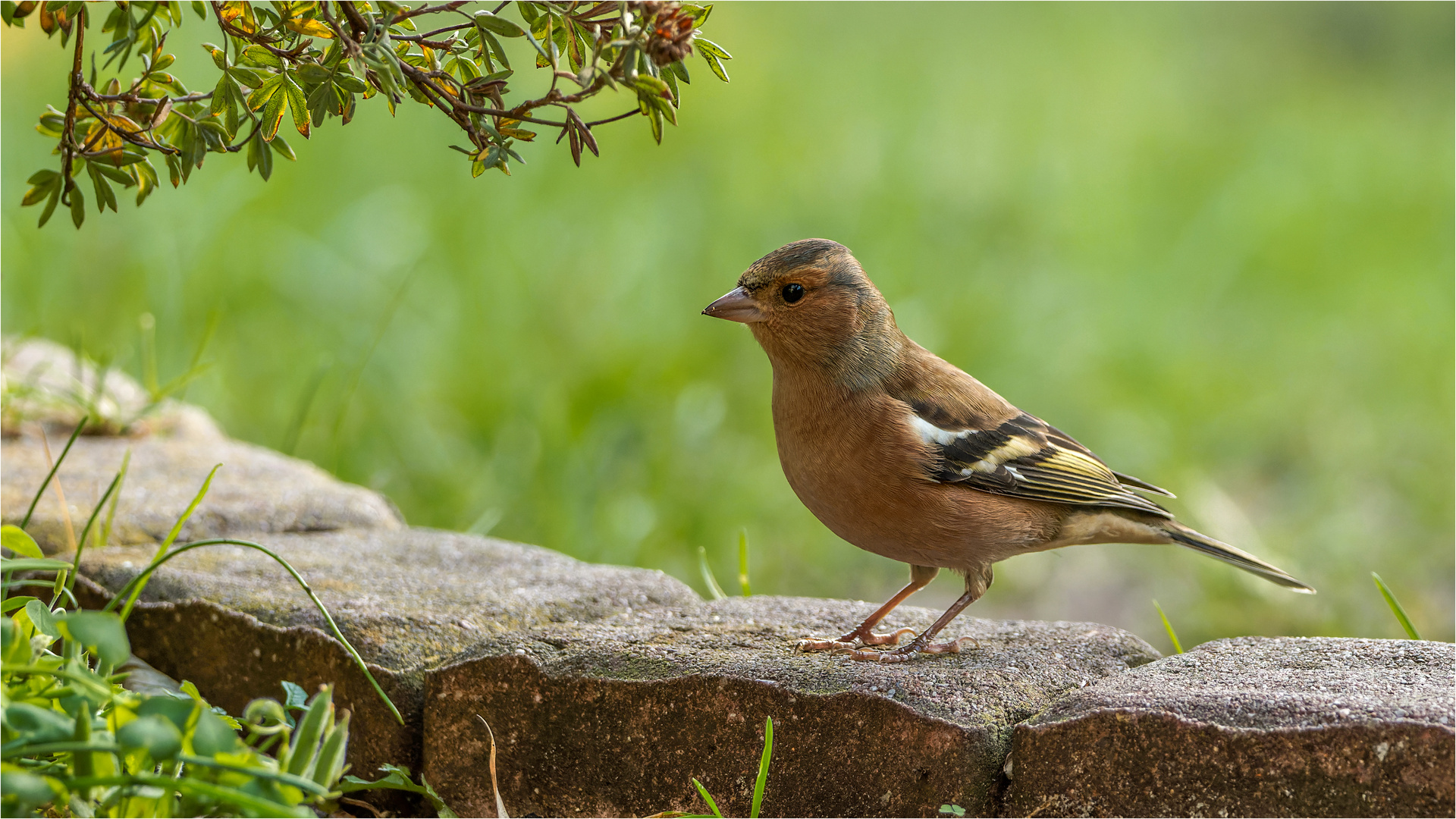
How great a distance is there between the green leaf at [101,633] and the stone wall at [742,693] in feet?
3.34

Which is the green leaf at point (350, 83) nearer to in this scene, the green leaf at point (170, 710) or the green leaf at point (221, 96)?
the green leaf at point (221, 96)

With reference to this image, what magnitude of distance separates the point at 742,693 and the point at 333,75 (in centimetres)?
137

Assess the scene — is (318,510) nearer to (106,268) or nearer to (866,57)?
(106,268)

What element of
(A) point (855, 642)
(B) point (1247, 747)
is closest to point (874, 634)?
(A) point (855, 642)

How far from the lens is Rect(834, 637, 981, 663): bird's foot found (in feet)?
8.97

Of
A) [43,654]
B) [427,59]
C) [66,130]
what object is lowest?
[43,654]

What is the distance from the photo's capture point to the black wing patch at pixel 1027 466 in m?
3.17

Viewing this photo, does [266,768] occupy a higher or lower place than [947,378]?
lower

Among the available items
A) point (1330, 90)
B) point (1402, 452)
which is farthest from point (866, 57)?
point (1402, 452)

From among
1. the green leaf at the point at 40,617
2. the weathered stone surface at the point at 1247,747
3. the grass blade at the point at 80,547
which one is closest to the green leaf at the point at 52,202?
the grass blade at the point at 80,547

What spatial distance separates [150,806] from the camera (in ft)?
6.02

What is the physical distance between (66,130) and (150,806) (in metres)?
1.31

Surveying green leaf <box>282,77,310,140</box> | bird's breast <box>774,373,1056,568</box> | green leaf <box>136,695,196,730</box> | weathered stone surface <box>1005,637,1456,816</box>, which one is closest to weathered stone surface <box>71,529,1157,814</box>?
weathered stone surface <box>1005,637,1456,816</box>

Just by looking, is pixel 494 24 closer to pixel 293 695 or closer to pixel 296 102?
pixel 296 102
